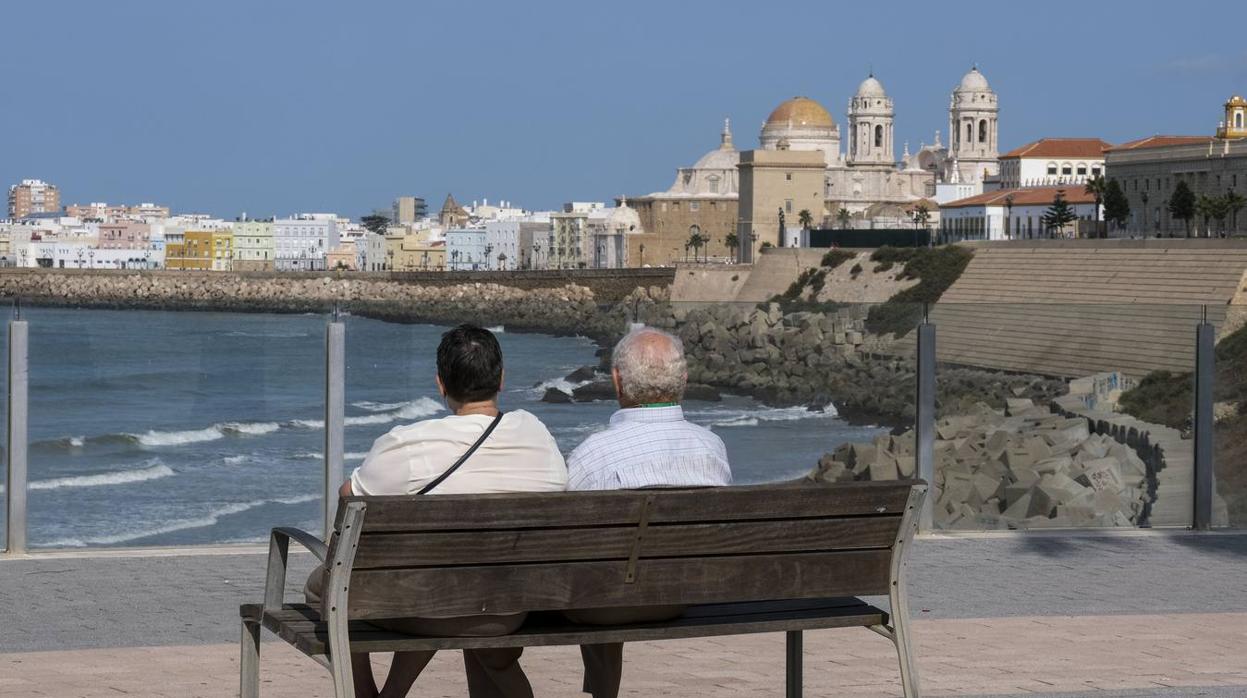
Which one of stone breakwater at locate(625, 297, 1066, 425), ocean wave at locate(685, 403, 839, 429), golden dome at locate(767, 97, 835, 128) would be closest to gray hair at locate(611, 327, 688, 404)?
ocean wave at locate(685, 403, 839, 429)

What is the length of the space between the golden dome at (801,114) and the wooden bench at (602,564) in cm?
9811

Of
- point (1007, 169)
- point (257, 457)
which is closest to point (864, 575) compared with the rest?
point (257, 457)

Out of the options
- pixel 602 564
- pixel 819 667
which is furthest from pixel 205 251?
pixel 602 564

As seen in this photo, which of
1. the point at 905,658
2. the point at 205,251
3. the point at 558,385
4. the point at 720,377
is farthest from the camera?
the point at 205,251

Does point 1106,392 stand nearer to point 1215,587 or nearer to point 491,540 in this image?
point 1215,587

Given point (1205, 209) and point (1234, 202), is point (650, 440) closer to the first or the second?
point (1234, 202)

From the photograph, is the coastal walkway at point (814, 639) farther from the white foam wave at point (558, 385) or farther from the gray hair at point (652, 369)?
the white foam wave at point (558, 385)

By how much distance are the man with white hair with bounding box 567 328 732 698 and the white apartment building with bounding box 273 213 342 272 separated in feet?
441

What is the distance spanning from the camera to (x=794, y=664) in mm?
3916

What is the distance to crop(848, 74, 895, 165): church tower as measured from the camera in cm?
10619

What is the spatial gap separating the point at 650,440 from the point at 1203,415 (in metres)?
4.15

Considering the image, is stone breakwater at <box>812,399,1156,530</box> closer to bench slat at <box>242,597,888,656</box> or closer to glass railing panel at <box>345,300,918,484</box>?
glass railing panel at <box>345,300,918,484</box>

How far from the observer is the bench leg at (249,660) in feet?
11.9

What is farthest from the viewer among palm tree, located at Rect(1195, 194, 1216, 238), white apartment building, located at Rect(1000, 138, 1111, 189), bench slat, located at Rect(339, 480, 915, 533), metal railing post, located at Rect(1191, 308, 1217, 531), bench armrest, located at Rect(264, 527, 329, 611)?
white apartment building, located at Rect(1000, 138, 1111, 189)
